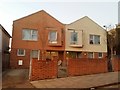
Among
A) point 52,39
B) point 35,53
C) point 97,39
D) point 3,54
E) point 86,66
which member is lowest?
point 86,66

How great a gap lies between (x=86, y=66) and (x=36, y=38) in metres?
12.0

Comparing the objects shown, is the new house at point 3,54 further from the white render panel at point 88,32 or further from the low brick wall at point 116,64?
the low brick wall at point 116,64

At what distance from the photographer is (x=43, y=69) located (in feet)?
54.4

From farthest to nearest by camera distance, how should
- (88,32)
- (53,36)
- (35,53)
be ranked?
1. (88,32)
2. (53,36)
3. (35,53)

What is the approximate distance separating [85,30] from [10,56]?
12.8 meters

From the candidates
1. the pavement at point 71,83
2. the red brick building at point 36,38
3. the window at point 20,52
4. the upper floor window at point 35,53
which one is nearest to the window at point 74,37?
the red brick building at point 36,38

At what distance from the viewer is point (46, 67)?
16750 mm

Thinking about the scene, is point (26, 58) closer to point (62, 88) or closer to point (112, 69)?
point (112, 69)

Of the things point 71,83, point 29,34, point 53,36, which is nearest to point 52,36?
point 53,36

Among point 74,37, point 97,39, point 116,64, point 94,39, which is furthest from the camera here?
point 97,39

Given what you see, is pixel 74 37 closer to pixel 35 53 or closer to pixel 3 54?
pixel 35 53

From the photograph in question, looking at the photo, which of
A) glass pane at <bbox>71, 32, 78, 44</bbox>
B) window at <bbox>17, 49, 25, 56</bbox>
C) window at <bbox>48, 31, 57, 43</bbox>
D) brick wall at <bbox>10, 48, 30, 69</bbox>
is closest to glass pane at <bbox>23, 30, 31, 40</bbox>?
window at <bbox>17, 49, 25, 56</bbox>

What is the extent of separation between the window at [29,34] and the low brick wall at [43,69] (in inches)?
501

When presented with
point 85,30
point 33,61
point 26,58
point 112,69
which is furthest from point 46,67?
point 85,30
